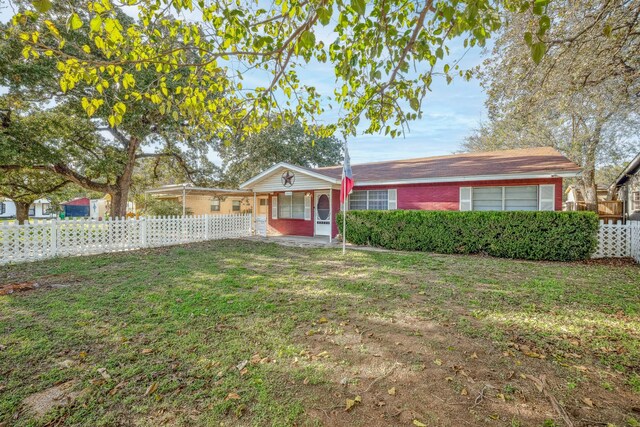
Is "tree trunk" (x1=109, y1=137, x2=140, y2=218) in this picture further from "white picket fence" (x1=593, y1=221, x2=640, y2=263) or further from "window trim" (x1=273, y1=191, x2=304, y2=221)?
"white picket fence" (x1=593, y1=221, x2=640, y2=263)

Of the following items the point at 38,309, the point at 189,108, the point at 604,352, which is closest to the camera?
the point at 604,352

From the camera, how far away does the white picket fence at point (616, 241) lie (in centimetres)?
878

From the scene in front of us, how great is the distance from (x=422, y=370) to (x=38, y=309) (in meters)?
5.46

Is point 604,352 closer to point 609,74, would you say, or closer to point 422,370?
point 422,370

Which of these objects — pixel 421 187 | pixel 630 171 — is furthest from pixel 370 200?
pixel 630 171

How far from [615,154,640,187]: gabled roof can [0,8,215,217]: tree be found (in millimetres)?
17001

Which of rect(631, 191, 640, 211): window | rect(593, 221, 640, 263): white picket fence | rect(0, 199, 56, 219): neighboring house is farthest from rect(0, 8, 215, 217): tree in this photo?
rect(0, 199, 56, 219): neighboring house

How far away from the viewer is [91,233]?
31.9 ft

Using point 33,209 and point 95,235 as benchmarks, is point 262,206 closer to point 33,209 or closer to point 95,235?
point 95,235

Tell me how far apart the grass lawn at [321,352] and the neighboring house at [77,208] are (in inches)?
1759

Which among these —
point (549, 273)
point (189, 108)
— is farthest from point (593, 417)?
point (549, 273)

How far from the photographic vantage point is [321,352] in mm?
3254

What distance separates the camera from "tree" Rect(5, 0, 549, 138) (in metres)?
3.23

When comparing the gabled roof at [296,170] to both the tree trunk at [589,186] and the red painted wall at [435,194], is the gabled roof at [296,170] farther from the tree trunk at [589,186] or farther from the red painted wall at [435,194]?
the tree trunk at [589,186]
